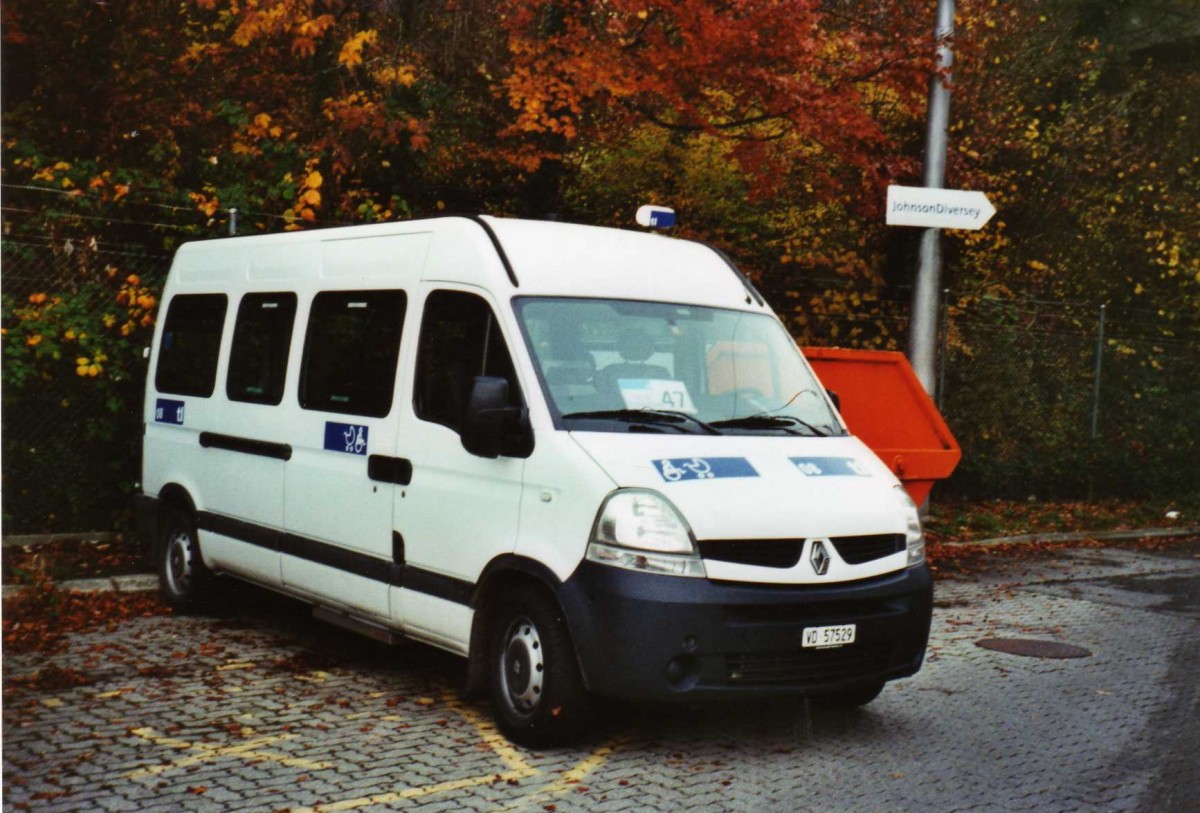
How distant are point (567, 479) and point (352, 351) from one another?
212 cm

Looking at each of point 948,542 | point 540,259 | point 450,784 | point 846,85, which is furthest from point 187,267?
point 948,542

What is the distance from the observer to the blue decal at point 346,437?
7324 millimetres

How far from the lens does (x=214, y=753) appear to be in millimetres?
6066

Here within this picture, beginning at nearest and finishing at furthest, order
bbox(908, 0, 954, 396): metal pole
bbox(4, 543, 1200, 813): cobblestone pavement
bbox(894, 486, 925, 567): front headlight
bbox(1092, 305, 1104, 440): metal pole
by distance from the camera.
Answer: bbox(4, 543, 1200, 813): cobblestone pavement
bbox(894, 486, 925, 567): front headlight
bbox(908, 0, 954, 396): metal pole
bbox(1092, 305, 1104, 440): metal pole

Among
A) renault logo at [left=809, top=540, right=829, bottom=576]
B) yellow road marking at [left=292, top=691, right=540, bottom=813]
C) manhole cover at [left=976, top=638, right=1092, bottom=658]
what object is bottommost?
yellow road marking at [left=292, top=691, right=540, bottom=813]

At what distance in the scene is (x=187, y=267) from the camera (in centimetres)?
973

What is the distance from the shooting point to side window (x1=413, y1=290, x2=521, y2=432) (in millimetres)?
6578

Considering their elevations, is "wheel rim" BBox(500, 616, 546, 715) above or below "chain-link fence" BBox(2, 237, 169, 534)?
below

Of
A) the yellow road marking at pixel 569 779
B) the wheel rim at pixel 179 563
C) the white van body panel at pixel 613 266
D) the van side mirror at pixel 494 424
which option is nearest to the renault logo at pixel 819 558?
the yellow road marking at pixel 569 779

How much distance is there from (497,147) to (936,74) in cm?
463

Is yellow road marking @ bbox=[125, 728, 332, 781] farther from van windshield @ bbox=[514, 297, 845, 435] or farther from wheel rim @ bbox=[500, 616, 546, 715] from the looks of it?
van windshield @ bbox=[514, 297, 845, 435]

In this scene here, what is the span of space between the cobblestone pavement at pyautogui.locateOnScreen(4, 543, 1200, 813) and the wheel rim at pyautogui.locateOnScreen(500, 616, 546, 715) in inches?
9.3

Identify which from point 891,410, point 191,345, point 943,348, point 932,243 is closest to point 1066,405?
point 943,348

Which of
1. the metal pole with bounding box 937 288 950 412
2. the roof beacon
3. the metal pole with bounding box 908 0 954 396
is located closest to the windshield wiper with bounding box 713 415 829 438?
the roof beacon
